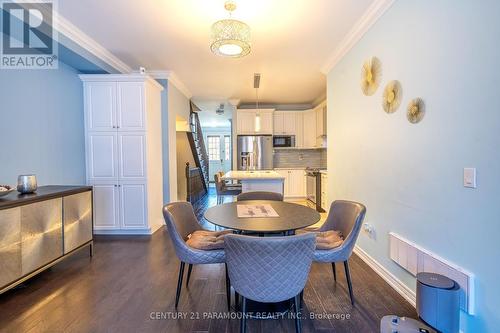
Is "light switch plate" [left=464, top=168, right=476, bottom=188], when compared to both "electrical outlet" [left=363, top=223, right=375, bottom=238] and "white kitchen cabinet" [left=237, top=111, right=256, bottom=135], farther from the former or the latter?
"white kitchen cabinet" [left=237, top=111, right=256, bottom=135]

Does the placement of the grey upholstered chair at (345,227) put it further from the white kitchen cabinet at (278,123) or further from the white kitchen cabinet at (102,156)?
the white kitchen cabinet at (278,123)

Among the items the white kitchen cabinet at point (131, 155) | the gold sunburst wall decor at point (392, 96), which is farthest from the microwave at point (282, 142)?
the gold sunburst wall decor at point (392, 96)

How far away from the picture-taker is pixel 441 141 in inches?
67.7

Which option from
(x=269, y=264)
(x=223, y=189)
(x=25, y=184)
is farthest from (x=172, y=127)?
(x=269, y=264)

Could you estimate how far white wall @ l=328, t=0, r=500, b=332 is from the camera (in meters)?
1.39

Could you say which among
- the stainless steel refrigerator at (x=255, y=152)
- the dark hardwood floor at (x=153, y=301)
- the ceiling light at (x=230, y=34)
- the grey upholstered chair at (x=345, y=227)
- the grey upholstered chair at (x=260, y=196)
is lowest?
the dark hardwood floor at (x=153, y=301)

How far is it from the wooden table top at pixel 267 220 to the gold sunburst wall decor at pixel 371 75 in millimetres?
1490

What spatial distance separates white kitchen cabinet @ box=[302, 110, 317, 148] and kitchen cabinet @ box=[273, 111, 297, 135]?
0.27 meters

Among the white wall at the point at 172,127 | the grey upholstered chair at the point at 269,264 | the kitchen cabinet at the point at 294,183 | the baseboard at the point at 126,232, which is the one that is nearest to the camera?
the grey upholstered chair at the point at 269,264

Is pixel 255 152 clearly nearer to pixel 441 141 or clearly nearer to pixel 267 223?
pixel 267 223

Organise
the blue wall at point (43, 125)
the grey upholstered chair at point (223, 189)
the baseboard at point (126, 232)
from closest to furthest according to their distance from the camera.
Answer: the blue wall at point (43, 125) → the baseboard at point (126, 232) → the grey upholstered chair at point (223, 189)

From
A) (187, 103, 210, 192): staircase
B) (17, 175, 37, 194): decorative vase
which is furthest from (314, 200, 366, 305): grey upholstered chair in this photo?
(187, 103, 210, 192): staircase

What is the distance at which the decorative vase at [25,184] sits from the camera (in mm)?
2342

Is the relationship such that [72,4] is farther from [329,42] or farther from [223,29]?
[329,42]
